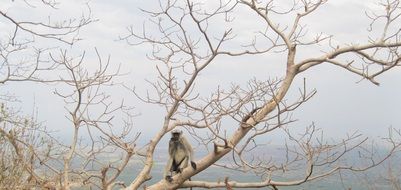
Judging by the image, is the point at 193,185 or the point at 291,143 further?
the point at 193,185

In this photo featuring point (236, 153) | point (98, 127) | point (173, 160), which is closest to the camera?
point (236, 153)

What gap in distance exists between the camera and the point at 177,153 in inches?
407

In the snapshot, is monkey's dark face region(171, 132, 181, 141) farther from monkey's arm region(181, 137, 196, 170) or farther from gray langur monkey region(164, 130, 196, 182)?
monkey's arm region(181, 137, 196, 170)

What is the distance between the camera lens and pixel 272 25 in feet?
29.5

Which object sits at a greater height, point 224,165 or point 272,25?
point 272,25

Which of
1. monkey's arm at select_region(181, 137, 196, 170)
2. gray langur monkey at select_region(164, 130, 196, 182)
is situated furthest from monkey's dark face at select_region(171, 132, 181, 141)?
monkey's arm at select_region(181, 137, 196, 170)

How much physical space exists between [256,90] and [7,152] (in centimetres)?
424

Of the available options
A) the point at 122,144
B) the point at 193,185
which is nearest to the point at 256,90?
the point at 193,185

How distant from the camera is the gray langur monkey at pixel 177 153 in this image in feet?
32.0

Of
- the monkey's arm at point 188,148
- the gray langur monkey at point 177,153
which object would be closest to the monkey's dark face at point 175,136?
the gray langur monkey at point 177,153

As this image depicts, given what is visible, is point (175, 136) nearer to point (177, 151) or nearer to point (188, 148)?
point (177, 151)

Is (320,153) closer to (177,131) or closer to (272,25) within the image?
(272,25)

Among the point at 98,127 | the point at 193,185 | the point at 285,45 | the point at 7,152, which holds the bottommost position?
the point at 193,185

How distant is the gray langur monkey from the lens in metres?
9.76
